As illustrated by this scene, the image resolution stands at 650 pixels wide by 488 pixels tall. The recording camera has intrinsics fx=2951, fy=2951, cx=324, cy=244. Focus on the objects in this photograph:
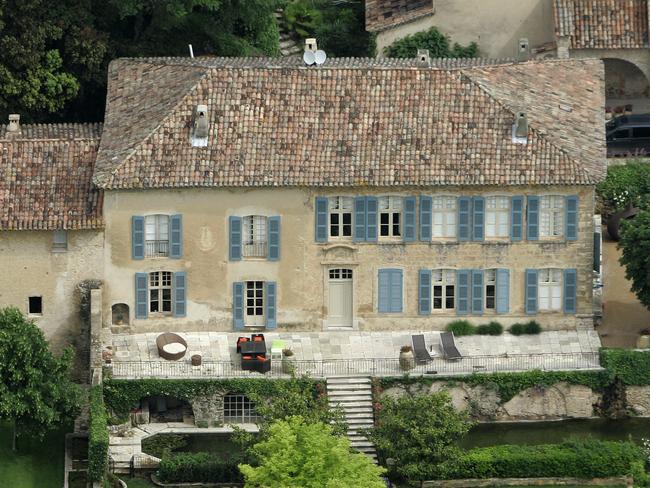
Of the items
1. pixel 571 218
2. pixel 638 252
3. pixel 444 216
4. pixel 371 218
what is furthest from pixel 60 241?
pixel 638 252

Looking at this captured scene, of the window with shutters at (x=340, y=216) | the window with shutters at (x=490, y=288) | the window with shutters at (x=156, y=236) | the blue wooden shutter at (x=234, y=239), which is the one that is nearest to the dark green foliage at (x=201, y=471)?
the blue wooden shutter at (x=234, y=239)

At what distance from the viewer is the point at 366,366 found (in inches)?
4151

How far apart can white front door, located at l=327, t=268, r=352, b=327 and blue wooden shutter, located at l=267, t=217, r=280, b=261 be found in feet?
7.01

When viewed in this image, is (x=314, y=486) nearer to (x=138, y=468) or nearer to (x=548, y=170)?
(x=138, y=468)

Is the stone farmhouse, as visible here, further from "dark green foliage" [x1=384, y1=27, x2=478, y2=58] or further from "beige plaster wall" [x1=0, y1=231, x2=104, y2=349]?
"dark green foliage" [x1=384, y1=27, x2=478, y2=58]

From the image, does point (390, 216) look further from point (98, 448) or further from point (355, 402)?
point (98, 448)

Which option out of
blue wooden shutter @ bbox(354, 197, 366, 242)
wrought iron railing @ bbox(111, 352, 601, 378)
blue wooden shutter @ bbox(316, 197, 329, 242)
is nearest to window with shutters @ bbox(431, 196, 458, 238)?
blue wooden shutter @ bbox(354, 197, 366, 242)

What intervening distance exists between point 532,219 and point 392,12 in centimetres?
1640

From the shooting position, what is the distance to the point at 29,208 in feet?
345

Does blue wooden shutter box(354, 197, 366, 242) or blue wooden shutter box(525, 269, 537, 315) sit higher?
blue wooden shutter box(354, 197, 366, 242)

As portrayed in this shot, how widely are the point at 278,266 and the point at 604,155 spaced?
1251 centimetres

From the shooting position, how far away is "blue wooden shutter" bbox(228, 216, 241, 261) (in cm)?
10612

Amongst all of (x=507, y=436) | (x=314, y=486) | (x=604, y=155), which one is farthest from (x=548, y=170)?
(x=314, y=486)

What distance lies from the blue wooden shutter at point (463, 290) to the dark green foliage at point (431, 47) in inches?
564
